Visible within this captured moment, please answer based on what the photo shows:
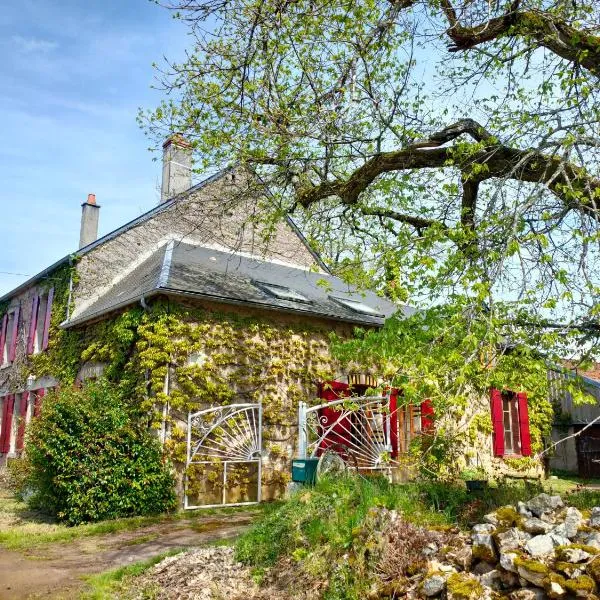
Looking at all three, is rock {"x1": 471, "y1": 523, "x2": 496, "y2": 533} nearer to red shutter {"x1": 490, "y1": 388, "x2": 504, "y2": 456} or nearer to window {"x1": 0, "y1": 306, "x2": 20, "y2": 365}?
red shutter {"x1": 490, "y1": 388, "x2": 504, "y2": 456}

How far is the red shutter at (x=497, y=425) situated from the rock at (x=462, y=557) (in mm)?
10779

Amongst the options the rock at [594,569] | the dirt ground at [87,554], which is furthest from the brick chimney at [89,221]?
the rock at [594,569]

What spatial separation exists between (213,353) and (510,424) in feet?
29.3

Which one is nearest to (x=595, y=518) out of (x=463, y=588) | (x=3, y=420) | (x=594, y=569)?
(x=594, y=569)

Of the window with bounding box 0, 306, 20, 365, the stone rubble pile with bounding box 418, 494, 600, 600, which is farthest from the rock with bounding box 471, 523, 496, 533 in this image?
the window with bounding box 0, 306, 20, 365

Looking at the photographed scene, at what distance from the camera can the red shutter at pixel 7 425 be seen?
14898 mm

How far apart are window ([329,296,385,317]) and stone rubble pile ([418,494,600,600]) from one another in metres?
8.87

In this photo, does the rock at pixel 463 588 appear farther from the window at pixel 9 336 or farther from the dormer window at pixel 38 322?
→ the window at pixel 9 336

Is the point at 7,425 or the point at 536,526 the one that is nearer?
the point at 536,526

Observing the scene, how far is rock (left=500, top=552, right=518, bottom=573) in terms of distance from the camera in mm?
3879

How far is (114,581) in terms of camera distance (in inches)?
213

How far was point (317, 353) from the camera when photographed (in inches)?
466

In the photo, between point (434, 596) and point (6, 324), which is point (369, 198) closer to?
point (434, 596)

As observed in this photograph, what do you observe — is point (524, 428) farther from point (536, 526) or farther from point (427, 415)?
point (536, 526)
